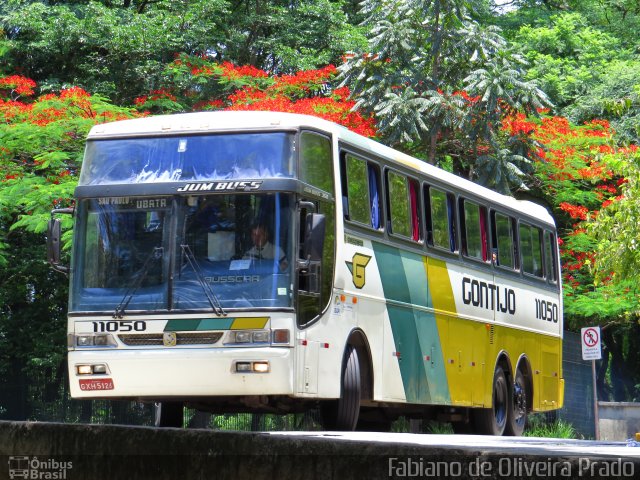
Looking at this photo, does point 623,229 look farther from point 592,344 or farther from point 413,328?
point 413,328

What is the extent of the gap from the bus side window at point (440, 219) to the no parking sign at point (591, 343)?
29.2 feet

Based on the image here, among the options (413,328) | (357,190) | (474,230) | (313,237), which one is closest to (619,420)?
(474,230)

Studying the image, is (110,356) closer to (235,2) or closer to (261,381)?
(261,381)

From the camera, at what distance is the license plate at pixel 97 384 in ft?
43.2

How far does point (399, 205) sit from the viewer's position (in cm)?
1578

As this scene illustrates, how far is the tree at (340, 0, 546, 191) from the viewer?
86.2ft

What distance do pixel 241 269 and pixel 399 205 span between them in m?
3.33

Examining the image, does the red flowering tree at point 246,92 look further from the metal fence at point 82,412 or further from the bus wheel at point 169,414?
the bus wheel at point 169,414

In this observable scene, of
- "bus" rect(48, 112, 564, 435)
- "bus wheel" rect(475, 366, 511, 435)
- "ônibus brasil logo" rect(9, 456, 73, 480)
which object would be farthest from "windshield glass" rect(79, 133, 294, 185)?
"ônibus brasil logo" rect(9, 456, 73, 480)

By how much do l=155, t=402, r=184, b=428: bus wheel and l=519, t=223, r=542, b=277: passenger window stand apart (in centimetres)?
714

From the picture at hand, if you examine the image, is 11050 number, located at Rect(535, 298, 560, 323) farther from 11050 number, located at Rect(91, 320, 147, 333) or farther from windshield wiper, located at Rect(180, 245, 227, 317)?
11050 number, located at Rect(91, 320, 147, 333)

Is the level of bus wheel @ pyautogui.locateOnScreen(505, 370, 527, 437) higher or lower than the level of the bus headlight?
lower

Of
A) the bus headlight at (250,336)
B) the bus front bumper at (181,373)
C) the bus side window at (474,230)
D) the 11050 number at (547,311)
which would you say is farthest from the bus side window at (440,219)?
the bus front bumper at (181,373)

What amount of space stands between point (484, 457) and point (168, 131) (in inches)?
384
